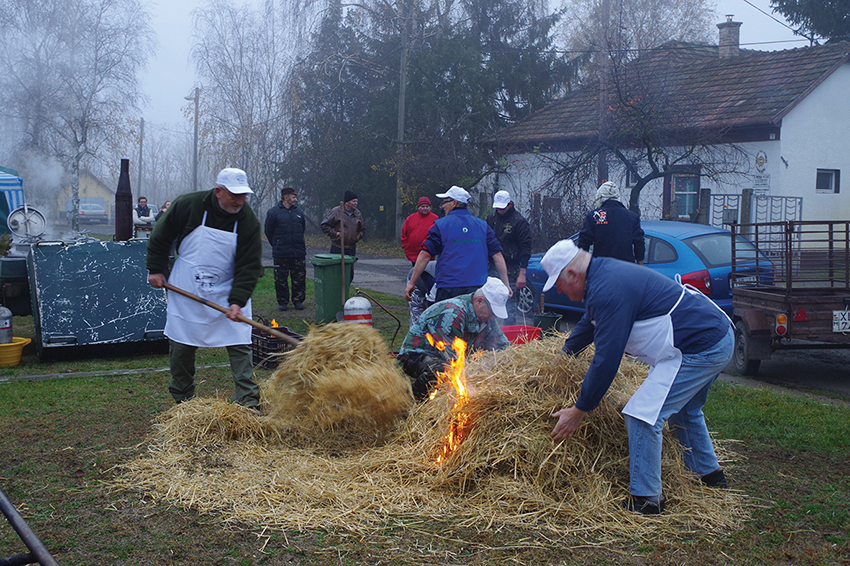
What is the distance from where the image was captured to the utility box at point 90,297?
780cm

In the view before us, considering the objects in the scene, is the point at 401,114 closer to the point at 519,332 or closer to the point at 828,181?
the point at 828,181

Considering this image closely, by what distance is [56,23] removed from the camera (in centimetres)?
3469

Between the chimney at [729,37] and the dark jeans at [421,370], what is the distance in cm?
2272

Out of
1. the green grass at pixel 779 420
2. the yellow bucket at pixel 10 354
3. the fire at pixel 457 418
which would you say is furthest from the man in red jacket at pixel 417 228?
the fire at pixel 457 418

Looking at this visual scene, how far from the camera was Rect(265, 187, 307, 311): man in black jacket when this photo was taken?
11.8 m

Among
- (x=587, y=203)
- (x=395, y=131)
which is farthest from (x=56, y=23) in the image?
(x=587, y=203)

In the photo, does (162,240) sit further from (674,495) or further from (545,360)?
→ (674,495)

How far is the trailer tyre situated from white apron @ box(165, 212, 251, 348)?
5.33 m

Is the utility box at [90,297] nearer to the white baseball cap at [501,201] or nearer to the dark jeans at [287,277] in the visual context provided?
the dark jeans at [287,277]

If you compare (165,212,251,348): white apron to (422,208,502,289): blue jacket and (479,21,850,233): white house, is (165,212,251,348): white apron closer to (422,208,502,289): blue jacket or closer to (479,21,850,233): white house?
(422,208,502,289): blue jacket

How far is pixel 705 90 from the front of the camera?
2147 cm

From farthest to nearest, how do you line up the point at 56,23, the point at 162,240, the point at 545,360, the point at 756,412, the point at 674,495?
the point at 56,23
the point at 756,412
the point at 162,240
the point at 545,360
the point at 674,495

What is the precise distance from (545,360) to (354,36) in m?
29.2

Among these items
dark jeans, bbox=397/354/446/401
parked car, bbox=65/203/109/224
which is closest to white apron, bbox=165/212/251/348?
dark jeans, bbox=397/354/446/401
